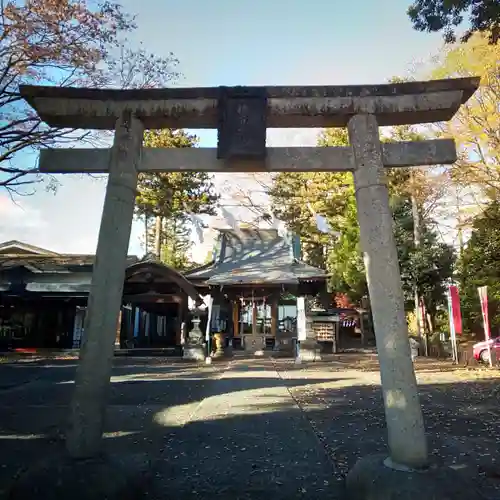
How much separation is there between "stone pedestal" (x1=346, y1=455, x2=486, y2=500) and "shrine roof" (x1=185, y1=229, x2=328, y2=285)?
575 inches

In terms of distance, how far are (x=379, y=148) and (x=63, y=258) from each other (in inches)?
890

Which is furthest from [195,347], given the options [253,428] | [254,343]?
[253,428]

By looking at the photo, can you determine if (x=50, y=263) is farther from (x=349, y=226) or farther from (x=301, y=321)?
(x=349, y=226)

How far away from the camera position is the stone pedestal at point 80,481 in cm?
322

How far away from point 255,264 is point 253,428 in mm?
15135

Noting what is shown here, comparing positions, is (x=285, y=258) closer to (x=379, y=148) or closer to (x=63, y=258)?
(x=63, y=258)

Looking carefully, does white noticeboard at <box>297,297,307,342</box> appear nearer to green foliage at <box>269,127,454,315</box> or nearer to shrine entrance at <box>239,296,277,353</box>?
shrine entrance at <box>239,296,277,353</box>

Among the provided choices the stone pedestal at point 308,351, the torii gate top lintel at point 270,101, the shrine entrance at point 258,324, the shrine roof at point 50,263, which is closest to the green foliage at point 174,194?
the shrine roof at point 50,263

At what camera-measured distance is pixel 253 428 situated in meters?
5.72

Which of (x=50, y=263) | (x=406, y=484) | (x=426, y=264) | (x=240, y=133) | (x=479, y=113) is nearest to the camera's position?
(x=406, y=484)

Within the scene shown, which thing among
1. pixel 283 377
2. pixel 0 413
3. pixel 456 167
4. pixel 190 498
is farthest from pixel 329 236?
pixel 190 498

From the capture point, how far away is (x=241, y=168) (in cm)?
444

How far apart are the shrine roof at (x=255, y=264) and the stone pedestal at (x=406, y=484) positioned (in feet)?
47.9

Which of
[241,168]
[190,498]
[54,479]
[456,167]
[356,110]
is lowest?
[190,498]
